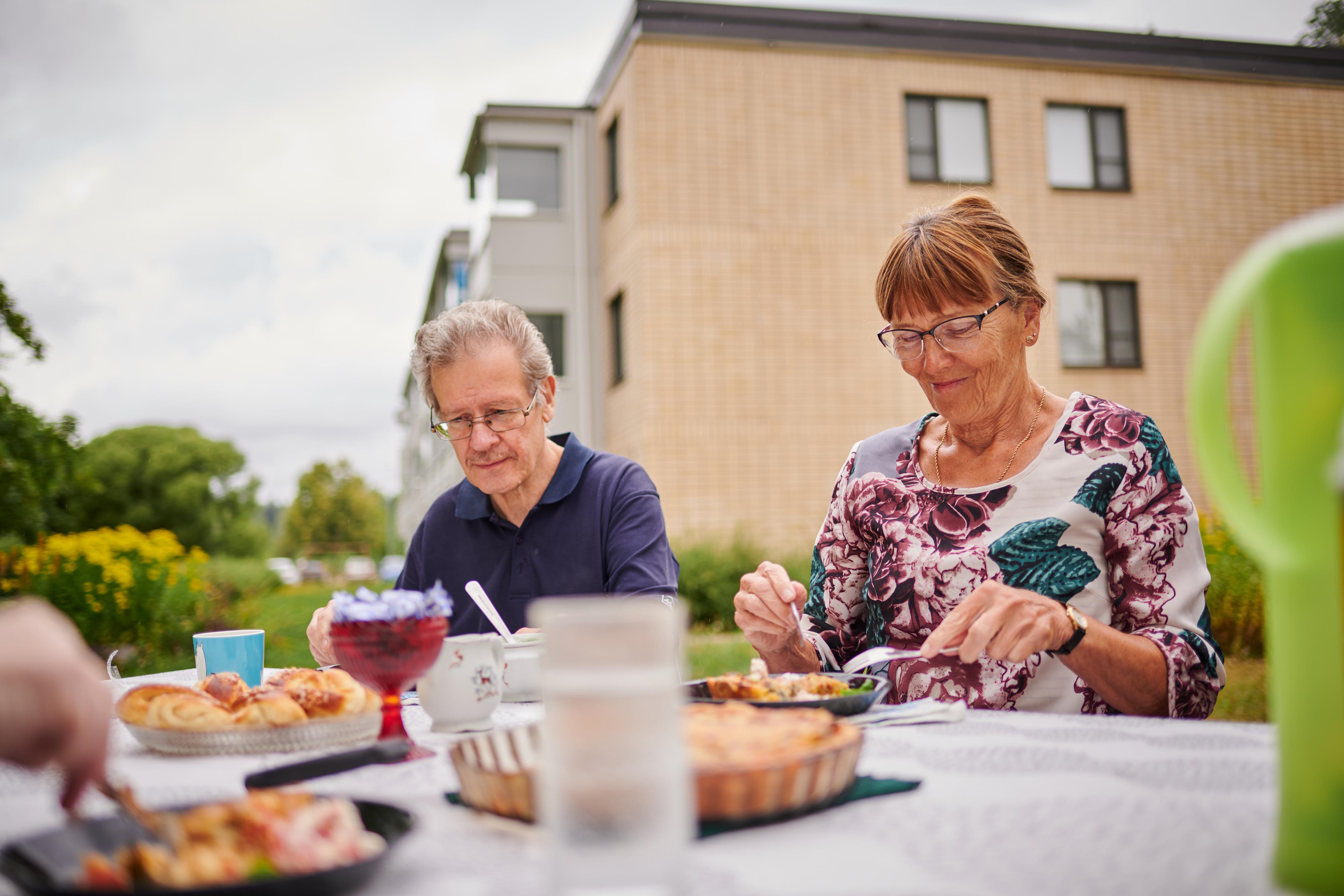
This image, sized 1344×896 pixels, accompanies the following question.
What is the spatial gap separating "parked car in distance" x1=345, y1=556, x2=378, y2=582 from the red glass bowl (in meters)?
41.5

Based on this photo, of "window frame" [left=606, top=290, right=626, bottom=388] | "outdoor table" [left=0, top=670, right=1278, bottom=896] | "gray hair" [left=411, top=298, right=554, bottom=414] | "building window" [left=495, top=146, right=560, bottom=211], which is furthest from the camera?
"building window" [left=495, top=146, right=560, bottom=211]

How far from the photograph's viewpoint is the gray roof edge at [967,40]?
11336mm

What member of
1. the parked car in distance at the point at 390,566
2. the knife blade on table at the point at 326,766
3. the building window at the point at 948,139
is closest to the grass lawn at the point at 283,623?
the knife blade on table at the point at 326,766

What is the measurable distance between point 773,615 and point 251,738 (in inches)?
38.3

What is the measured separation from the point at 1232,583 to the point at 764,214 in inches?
268

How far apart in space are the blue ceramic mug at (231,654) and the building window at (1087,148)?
12655 millimetres

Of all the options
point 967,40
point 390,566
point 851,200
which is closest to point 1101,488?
point 851,200

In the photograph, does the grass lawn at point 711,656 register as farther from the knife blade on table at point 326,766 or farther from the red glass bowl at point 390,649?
the knife blade on table at point 326,766

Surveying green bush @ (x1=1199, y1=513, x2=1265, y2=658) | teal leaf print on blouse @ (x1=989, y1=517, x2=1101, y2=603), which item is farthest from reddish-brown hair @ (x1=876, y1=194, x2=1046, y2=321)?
green bush @ (x1=1199, y1=513, x2=1265, y2=658)

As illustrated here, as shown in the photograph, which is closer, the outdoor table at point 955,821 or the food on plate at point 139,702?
the outdoor table at point 955,821

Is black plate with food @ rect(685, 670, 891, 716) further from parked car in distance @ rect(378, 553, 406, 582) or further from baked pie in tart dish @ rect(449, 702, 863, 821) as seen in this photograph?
parked car in distance @ rect(378, 553, 406, 582)

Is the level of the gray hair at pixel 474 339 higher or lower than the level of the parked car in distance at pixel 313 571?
higher

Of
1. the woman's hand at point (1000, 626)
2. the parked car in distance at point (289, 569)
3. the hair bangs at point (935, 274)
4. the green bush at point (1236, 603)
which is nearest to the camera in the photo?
the woman's hand at point (1000, 626)

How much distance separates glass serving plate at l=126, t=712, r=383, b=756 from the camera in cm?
128
